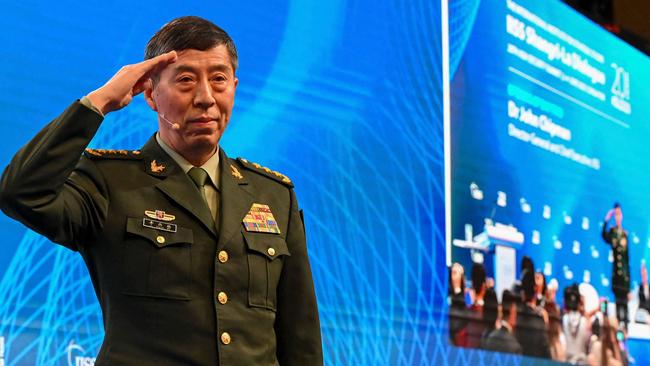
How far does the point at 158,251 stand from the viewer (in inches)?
56.5

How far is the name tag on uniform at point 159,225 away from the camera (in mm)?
1442

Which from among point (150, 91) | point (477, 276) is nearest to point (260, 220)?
point (150, 91)

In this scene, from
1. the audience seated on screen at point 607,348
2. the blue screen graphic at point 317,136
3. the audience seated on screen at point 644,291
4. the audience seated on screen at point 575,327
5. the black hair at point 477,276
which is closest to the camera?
the blue screen graphic at point 317,136

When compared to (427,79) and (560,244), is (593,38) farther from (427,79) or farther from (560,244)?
(427,79)

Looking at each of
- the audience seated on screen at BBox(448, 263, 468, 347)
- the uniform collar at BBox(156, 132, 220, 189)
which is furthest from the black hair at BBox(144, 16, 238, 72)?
the audience seated on screen at BBox(448, 263, 468, 347)

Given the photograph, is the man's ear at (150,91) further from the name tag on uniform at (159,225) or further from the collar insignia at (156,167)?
the name tag on uniform at (159,225)

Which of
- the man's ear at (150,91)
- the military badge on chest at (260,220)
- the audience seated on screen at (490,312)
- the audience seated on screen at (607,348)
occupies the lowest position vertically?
the audience seated on screen at (607,348)

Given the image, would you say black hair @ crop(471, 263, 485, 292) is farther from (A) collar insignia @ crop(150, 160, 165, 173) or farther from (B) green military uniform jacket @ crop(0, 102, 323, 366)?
(A) collar insignia @ crop(150, 160, 165, 173)

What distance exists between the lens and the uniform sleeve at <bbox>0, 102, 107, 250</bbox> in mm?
1273

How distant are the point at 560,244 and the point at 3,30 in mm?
2656

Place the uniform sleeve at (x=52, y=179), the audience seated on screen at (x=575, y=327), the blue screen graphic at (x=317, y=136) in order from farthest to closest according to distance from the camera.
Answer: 1. the audience seated on screen at (x=575, y=327)
2. the blue screen graphic at (x=317, y=136)
3. the uniform sleeve at (x=52, y=179)

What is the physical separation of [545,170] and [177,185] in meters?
2.89

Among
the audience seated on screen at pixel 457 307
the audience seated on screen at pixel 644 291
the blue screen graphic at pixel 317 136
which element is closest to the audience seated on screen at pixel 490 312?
the audience seated on screen at pixel 457 307

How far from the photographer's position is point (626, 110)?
4.84 m
